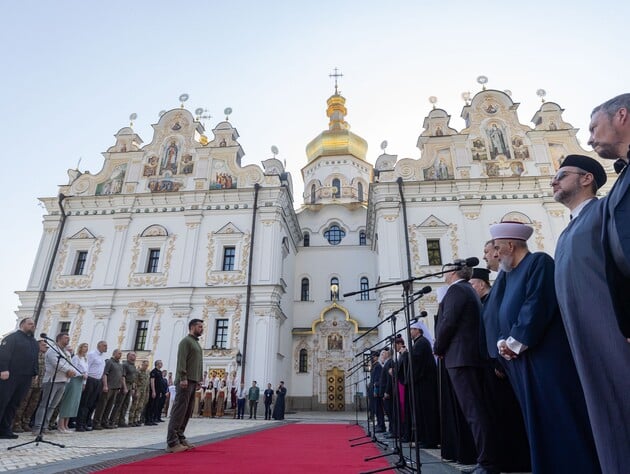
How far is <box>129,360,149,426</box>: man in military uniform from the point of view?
1100 centimetres

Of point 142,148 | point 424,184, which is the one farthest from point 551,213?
point 142,148

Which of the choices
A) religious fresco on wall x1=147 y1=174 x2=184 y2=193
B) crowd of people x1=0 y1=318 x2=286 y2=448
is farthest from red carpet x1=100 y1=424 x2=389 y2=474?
religious fresco on wall x1=147 y1=174 x2=184 y2=193

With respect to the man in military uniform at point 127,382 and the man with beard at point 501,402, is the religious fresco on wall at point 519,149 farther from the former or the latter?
the man in military uniform at point 127,382

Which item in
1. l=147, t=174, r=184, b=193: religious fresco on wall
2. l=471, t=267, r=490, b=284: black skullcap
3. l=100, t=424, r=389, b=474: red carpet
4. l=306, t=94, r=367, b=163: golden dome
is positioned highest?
l=306, t=94, r=367, b=163: golden dome

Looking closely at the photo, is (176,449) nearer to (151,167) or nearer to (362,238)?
(151,167)

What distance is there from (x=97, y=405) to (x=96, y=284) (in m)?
12.4

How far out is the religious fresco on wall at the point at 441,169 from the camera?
21.6 metres

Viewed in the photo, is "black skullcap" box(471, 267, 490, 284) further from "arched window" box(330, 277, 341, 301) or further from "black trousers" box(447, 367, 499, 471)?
"arched window" box(330, 277, 341, 301)

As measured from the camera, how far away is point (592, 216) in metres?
2.15

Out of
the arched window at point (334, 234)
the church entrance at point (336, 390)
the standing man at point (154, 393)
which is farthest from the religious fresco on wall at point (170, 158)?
the church entrance at point (336, 390)

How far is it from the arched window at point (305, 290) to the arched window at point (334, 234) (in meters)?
3.25

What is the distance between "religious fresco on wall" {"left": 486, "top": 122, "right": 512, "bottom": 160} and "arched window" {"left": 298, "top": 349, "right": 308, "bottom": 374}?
15270 millimetres

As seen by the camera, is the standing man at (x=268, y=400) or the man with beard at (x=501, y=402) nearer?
the man with beard at (x=501, y=402)

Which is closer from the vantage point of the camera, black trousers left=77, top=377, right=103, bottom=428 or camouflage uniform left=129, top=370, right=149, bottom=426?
black trousers left=77, top=377, right=103, bottom=428
